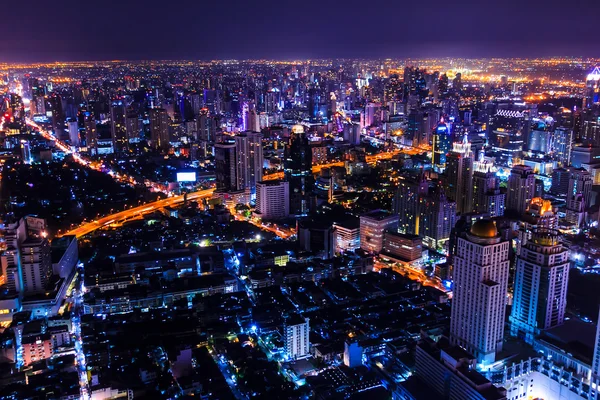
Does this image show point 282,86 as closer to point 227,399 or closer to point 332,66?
point 332,66

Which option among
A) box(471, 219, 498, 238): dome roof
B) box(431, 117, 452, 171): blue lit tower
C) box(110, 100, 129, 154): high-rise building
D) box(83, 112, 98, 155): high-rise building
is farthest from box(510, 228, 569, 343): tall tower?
box(83, 112, 98, 155): high-rise building

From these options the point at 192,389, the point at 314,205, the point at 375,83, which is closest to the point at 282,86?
the point at 375,83

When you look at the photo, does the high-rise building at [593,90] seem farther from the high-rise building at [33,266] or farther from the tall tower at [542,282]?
the high-rise building at [33,266]

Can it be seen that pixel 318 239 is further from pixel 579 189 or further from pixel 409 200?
pixel 579 189

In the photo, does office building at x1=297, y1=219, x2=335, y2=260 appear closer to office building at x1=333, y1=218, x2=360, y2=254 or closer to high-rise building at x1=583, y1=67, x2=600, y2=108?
office building at x1=333, y1=218, x2=360, y2=254

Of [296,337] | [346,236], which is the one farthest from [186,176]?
[296,337]

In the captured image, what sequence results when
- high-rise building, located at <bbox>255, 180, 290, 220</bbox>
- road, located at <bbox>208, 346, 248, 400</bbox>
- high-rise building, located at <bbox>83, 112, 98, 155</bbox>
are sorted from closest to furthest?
1. road, located at <bbox>208, 346, 248, 400</bbox>
2. high-rise building, located at <bbox>255, 180, 290, 220</bbox>
3. high-rise building, located at <bbox>83, 112, 98, 155</bbox>

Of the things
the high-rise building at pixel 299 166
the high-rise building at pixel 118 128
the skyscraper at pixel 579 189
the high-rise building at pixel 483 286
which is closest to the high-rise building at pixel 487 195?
the skyscraper at pixel 579 189
